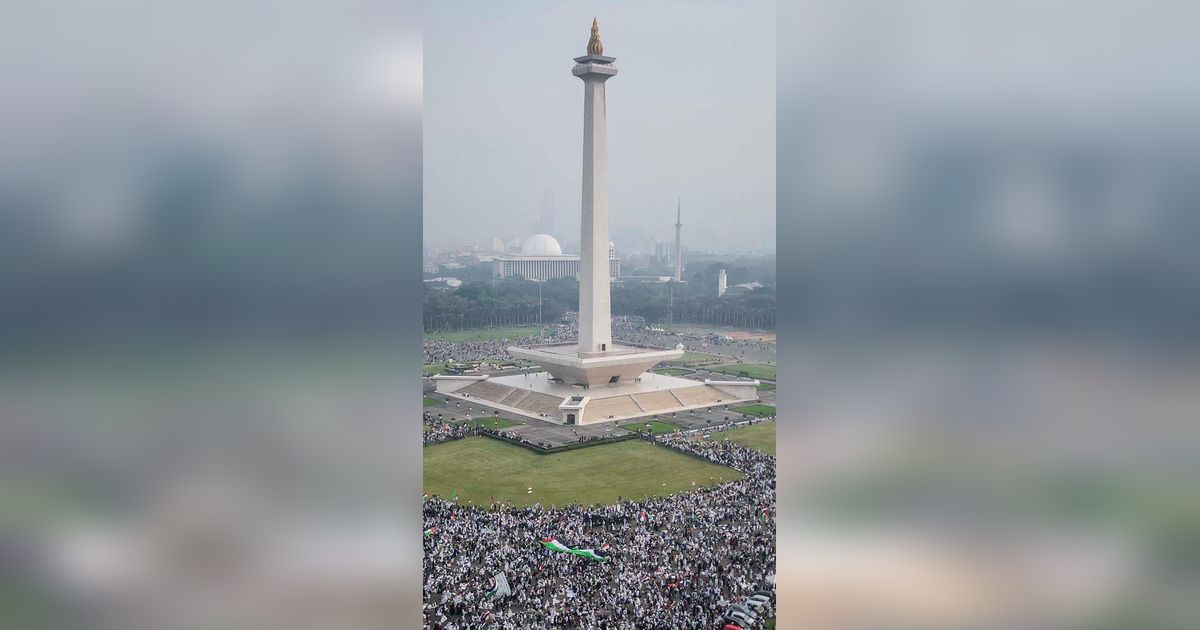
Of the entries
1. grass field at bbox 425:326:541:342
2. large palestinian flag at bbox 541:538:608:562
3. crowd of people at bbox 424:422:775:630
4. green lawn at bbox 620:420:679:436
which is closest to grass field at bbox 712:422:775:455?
green lawn at bbox 620:420:679:436

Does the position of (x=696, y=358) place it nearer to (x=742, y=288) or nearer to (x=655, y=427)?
(x=655, y=427)

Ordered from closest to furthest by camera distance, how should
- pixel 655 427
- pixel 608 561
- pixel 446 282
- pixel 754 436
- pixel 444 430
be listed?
pixel 608 561, pixel 754 436, pixel 444 430, pixel 655 427, pixel 446 282

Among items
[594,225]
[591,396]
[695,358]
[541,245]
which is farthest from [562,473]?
[541,245]

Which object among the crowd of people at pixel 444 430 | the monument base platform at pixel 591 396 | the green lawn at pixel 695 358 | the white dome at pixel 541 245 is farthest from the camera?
the white dome at pixel 541 245

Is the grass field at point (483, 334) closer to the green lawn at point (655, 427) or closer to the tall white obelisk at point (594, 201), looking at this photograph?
the tall white obelisk at point (594, 201)

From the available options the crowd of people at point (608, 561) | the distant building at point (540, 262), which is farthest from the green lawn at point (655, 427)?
the distant building at point (540, 262)
